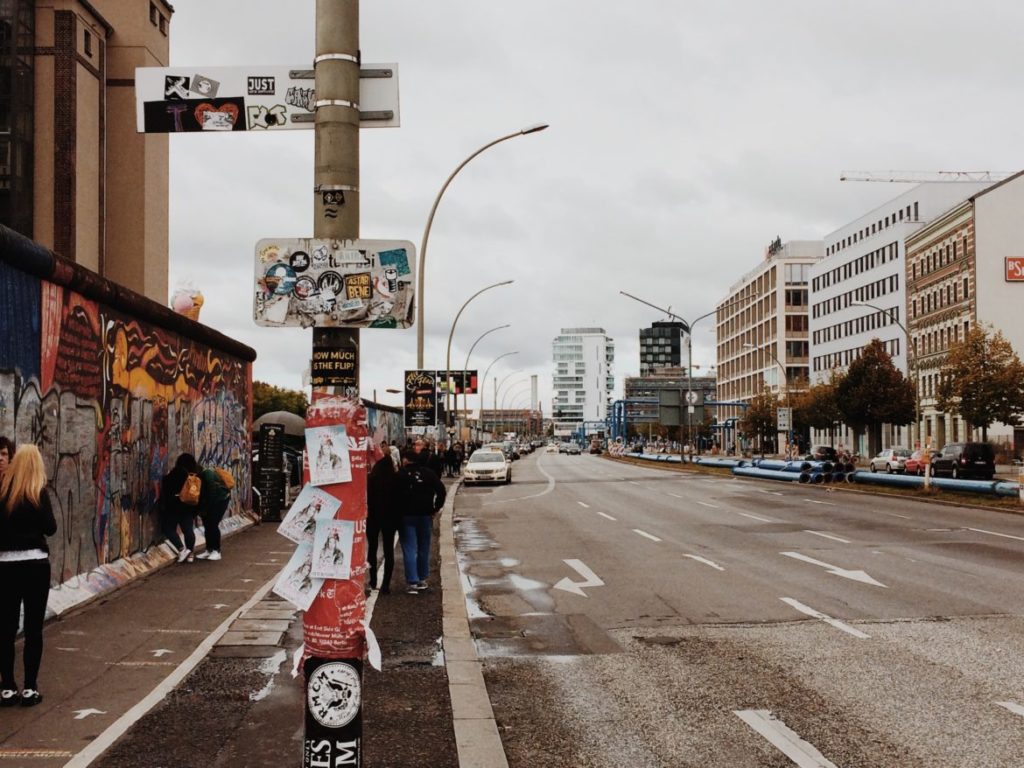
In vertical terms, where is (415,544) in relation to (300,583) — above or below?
below

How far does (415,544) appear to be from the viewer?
13.2 m

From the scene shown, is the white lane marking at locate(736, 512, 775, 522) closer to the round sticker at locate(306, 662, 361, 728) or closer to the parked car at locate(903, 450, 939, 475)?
the round sticker at locate(306, 662, 361, 728)

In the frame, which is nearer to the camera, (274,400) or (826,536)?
(826,536)

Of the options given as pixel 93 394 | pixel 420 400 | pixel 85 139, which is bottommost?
pixel 93 394

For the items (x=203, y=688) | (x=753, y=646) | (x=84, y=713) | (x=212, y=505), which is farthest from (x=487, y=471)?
(x=84, y=713)

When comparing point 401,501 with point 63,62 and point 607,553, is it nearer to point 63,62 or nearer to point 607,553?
point 607,553

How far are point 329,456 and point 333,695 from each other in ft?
3.38

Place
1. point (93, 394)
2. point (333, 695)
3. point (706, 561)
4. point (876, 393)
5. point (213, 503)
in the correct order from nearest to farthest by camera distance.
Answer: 1. point (333, 695)
2. point (93, 394)
3. point (213, 503)
4. point (706, 561)
5. point (876, 393)

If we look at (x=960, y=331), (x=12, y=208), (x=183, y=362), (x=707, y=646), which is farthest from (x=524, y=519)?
(x=960, y=331)

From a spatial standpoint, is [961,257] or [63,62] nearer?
[63,62]

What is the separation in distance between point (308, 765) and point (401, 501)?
8.38 m

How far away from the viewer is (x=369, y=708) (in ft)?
23.5

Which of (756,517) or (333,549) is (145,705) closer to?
(333,549)

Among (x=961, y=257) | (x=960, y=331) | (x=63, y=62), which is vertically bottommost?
(x=960, y=331)
